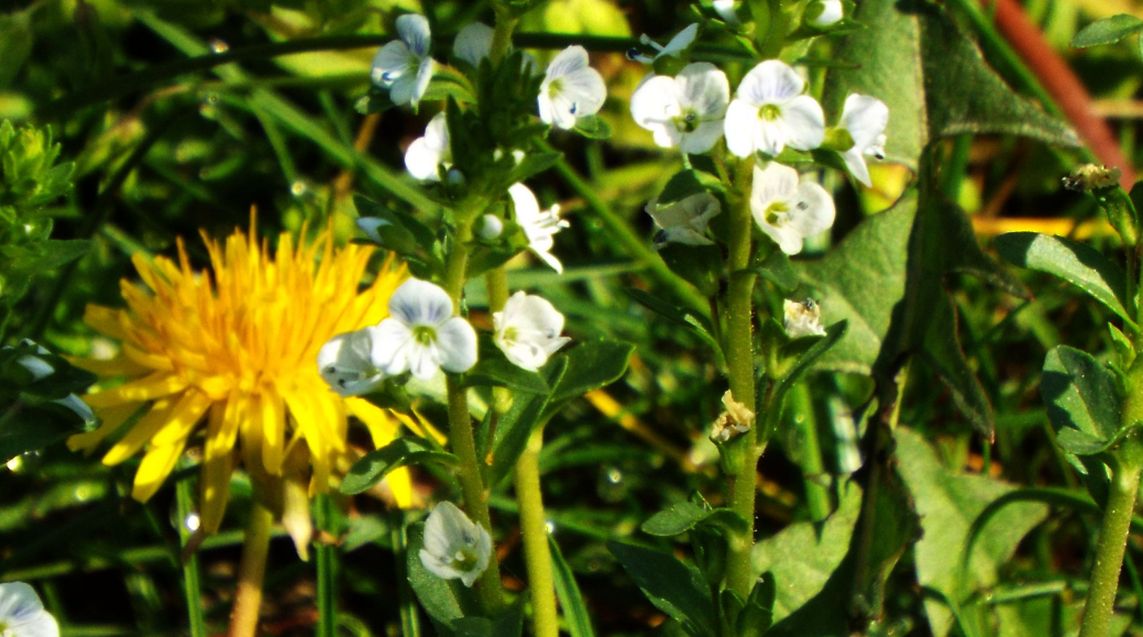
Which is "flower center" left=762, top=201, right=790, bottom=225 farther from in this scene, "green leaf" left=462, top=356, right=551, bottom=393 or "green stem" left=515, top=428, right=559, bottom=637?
"green stem" left=515, top=428, right=559, bottom=637

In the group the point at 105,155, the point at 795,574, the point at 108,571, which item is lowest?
the point at 108,571

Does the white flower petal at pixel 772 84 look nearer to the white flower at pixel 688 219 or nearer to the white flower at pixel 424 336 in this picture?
the white flower at pixel 688 219

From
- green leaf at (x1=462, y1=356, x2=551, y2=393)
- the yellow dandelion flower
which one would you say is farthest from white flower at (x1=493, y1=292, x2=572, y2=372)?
the yellow dandelion flower

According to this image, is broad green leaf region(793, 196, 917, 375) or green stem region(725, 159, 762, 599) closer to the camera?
green stem region(725, 159, 762, 599)

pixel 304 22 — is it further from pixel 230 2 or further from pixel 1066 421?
pixel 1066 421

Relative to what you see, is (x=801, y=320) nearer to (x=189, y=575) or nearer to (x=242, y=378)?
(x=242, y=378)

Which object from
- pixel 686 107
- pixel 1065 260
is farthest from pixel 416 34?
pixel 1065 260

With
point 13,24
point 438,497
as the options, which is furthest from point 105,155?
point 438,497
